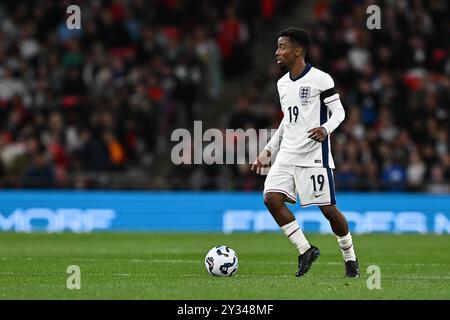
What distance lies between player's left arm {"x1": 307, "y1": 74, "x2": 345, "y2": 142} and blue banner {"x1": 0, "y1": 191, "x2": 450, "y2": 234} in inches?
431

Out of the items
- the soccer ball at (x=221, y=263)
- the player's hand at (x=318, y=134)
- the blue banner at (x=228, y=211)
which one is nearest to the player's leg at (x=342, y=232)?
the player's hand at (x=318, y=134)

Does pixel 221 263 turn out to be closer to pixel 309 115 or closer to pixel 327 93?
pixel 309 115

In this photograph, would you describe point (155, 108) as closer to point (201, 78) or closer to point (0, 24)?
point (201, 78)

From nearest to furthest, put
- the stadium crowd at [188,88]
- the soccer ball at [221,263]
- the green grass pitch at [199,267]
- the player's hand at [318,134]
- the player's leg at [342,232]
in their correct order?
the green grass pitch at [199,267], the player's hand at [318,134], the player's leg at [342,232], the soccer ball at [221,263], the stadium crowd at [188,88]

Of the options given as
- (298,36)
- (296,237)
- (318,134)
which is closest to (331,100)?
(318,134)

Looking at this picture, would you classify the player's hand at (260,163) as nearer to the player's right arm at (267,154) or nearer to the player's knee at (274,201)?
the player's right arm at (267,154)

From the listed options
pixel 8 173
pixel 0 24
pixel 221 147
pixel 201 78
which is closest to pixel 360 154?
pixel 221 147

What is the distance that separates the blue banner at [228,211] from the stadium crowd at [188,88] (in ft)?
1.96

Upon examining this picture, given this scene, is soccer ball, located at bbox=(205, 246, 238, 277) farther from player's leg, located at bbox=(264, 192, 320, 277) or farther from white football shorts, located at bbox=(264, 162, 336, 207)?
white football shorts, located at bbox=(264, 162, 336, 207)

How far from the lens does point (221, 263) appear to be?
12.0 m

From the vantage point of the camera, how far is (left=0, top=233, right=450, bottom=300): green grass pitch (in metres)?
10.1

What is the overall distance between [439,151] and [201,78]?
6119 millimetres

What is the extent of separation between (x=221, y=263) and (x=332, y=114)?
1987mm

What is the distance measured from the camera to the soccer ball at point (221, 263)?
12.0m
